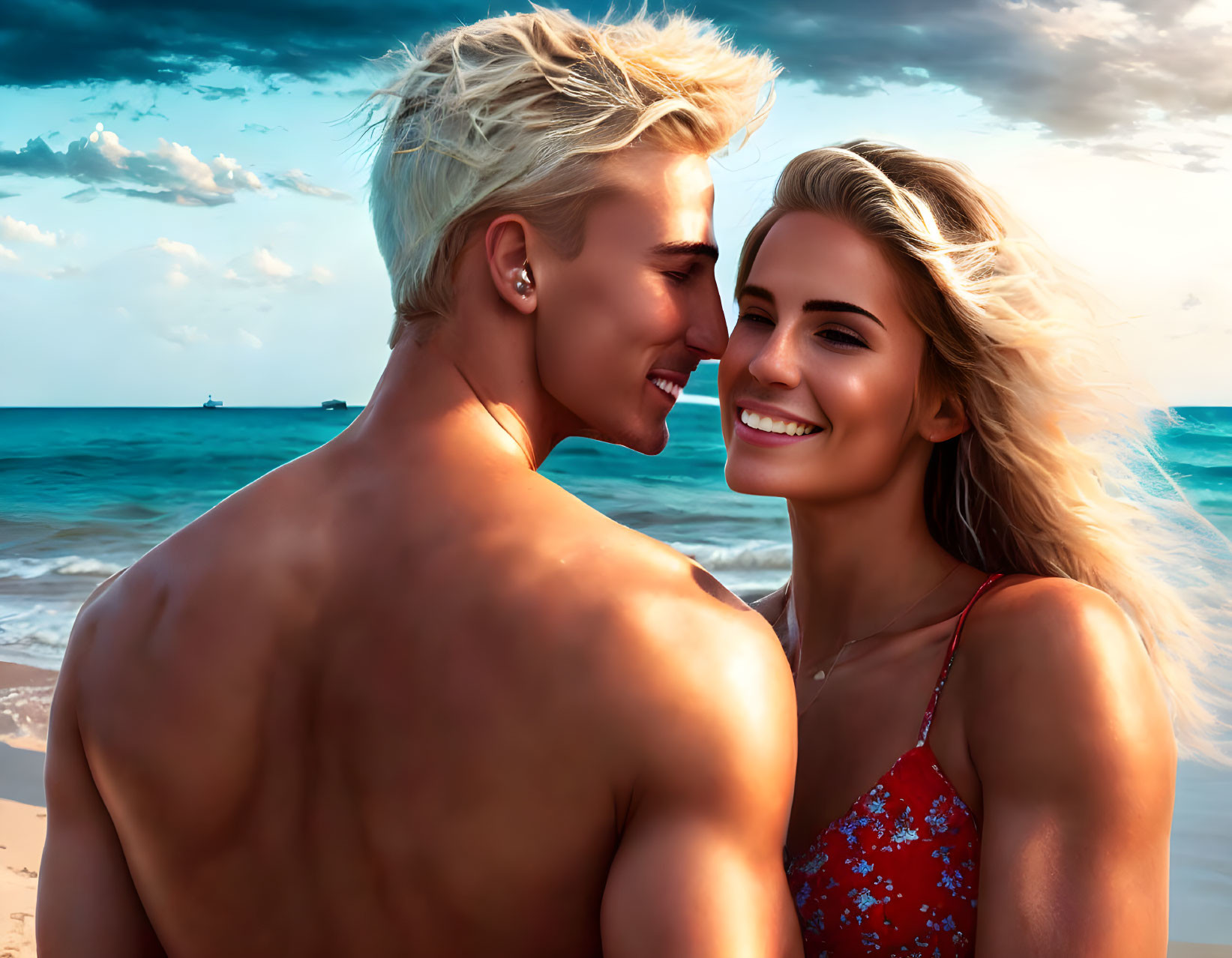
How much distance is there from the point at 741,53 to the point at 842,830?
161 centimetres

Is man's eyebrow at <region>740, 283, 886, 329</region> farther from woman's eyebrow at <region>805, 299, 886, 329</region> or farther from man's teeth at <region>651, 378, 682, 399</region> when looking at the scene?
man's teeth at <region>651, 378, 682, 399</region>

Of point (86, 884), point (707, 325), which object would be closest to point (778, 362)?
point (707, 325)

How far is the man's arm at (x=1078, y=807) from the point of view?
1.93 metres

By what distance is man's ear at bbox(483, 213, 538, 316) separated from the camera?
1.91 metres

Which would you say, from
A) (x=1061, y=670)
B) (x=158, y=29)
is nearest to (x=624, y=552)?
(x=1061, y=670)

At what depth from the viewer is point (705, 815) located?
4.69ft

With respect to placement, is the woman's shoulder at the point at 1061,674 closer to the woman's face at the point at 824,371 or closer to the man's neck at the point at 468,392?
the woman's face at the point at 824,371

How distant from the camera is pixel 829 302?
2459 millimetres

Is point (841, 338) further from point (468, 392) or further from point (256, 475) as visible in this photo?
point (256, 475)

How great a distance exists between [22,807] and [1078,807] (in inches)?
260

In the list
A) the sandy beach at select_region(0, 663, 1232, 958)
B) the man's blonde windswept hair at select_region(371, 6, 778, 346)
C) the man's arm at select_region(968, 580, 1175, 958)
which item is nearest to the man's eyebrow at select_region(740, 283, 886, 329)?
the man's blonde windswept hair at select_region(371, 6, 778, 346)

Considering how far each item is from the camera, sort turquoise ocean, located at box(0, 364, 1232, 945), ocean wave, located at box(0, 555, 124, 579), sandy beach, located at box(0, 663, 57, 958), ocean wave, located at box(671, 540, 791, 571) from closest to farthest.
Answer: sandy beach, located at box(0, 663, 57, 958), turquoise ocean, located at box(0, 364, 1232, 945), ocean wave, located at box(0, 555, 124, 579), ocean wave, located at box(671, 540, 791, 571)

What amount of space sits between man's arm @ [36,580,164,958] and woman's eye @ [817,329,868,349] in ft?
5.16

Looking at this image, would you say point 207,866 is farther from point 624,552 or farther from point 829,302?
point 829,302
